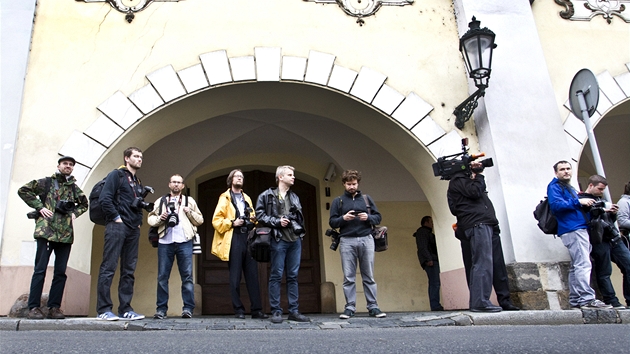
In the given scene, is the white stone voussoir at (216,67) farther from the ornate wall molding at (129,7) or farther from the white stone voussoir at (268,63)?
the ornate wall molding at (129,7)

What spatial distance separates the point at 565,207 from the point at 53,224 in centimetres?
496

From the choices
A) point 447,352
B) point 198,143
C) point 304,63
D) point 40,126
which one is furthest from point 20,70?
point 447,352

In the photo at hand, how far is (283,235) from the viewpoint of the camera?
5.57 m

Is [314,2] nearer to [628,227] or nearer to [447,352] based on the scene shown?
[628,227]

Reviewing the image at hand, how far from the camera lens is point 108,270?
5.23 meters

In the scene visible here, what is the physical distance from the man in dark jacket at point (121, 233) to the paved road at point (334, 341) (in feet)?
2.87

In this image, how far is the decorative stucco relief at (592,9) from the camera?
7.93 metres

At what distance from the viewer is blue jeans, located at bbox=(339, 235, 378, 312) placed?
577 cm

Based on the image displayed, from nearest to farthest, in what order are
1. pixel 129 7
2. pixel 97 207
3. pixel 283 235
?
pixel 97 207 < pixel 283 235 < pixel 129 7

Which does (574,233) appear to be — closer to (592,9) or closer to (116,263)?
(592,9)

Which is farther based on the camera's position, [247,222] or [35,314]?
[247,222]

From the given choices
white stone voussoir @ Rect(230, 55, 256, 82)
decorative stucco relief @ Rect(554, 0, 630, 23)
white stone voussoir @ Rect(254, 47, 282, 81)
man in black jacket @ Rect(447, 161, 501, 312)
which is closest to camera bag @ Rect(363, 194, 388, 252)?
man in black jacket @ Rect(447, 161, 501, 312)

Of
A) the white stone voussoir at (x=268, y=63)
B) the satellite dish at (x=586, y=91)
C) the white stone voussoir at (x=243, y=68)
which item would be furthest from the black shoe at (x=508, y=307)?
the white stone voussoir at (x=243, y=68)

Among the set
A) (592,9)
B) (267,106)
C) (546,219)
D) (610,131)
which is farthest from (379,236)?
(610,131)
